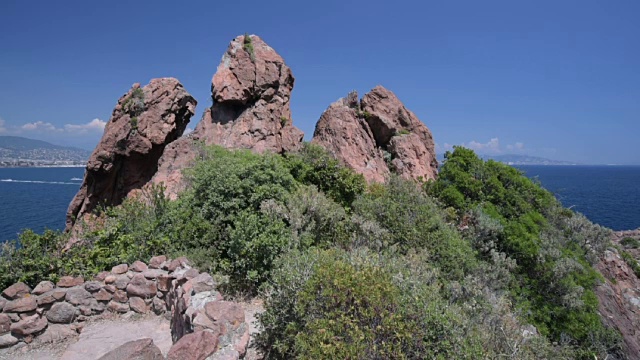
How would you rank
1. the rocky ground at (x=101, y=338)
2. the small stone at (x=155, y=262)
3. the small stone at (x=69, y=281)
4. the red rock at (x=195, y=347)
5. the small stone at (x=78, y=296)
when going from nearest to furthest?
the red rock at (x=195, y=347) → the rocky ground at (x=101, y=338) → the small stone at (x=78, y=296) → the small stone at (x=69, y=281) → the small stone at (x=155, y=262)

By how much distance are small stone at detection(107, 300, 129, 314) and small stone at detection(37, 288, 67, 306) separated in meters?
1.01

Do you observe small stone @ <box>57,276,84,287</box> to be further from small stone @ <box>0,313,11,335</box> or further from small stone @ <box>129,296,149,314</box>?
small stone @ <box>129,296,149,314</box>

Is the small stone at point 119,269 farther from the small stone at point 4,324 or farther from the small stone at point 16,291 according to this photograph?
the small stone at point 4,324

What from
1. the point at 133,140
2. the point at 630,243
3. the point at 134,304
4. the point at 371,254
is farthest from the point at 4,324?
the point at 630,243

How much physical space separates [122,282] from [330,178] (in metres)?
9.63

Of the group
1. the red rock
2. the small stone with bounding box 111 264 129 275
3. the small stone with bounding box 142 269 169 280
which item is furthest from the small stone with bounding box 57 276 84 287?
the red rock

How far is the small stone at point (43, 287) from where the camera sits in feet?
27.4

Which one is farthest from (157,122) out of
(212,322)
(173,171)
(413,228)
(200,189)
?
(212,322)

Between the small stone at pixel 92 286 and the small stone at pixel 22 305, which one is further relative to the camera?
the small stone at pixel 92 286

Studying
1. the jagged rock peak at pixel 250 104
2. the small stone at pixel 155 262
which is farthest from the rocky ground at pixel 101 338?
the jagged rock peak at pixel 250 104

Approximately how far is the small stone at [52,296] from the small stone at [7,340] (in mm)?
794

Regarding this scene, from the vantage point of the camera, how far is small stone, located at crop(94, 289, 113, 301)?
8898mm

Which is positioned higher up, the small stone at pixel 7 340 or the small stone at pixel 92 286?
the small stone at pixel 92 286

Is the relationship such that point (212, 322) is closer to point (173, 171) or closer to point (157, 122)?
point (173, 171)
